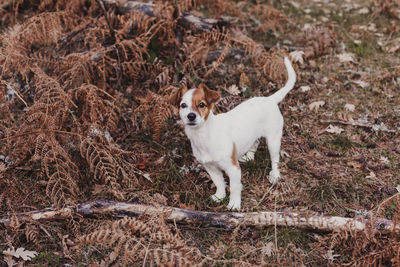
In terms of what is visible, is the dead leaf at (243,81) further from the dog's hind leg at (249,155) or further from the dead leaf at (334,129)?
the dead leaf at (334,129)

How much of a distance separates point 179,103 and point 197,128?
31cm

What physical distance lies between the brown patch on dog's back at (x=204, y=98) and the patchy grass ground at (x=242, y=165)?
1.12m

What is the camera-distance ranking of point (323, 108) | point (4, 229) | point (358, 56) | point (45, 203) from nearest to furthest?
point (4, 229)
point (45, 203)
point (323, 108)
point (358, 56)

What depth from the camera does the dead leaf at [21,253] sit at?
3342 mm

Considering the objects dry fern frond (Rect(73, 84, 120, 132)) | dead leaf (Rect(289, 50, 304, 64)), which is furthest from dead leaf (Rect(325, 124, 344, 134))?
dry fern frond (Rect(73, 84, 120, 132))

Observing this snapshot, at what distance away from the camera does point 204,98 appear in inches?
136

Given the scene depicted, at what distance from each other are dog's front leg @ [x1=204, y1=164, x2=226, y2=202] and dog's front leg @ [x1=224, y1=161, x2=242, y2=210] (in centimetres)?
19

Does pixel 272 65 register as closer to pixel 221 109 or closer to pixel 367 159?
pixel 221 109

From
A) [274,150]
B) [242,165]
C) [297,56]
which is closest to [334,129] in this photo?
[274,150]

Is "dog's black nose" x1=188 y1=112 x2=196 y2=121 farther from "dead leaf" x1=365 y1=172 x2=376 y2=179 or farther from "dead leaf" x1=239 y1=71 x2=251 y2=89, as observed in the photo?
"dead leaf" x1=239 y1=71 x2=251 y2=89

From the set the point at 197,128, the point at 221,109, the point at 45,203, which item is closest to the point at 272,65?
the point at 221,109

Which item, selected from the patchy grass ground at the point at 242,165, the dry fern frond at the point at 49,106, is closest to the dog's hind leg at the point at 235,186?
the patchy grass ground at the point at 242,165

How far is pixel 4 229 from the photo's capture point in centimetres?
356

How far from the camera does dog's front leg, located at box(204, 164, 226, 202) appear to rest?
4.07 m
